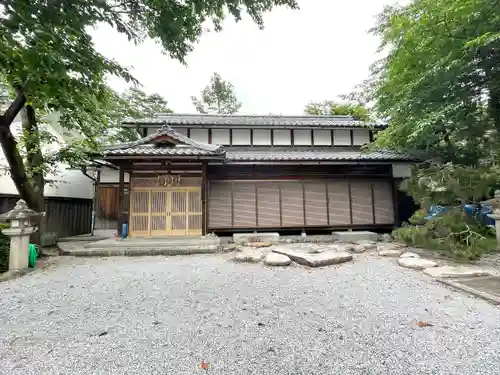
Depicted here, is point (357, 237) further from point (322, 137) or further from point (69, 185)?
point (69, 185)

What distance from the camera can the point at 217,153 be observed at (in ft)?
27.6

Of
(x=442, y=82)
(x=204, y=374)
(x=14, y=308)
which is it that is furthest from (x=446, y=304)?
(x=442, y=82)

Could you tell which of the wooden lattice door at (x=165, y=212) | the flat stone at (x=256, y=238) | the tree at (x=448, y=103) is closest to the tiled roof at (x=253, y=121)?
the tree at (x=448, y=103)

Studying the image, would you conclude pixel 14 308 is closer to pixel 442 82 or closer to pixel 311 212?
pixel 311 212

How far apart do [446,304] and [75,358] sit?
4.86m

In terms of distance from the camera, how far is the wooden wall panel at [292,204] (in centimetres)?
998

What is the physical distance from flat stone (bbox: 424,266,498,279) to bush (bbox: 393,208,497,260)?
479 millimetres

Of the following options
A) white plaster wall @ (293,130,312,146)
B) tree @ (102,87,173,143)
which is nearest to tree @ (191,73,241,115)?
tree @ (102,87,173,143)

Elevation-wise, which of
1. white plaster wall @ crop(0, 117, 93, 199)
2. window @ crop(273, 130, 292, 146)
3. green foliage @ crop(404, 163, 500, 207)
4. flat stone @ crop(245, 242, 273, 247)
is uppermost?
window @ crop(273, 130, 292, 146)

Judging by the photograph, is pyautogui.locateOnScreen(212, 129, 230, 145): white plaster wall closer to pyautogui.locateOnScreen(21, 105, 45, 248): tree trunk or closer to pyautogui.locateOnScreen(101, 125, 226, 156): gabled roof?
pyautogui.locateOnScreen(101, 125, 226, 156): gabled roof

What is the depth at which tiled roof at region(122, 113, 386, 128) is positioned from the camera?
11.9m

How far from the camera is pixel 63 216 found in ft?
32.4

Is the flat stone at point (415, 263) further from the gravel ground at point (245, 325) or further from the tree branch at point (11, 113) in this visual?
the tree branch at point (11, 113)

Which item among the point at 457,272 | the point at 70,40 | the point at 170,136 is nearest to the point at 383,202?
the point at 457,272
